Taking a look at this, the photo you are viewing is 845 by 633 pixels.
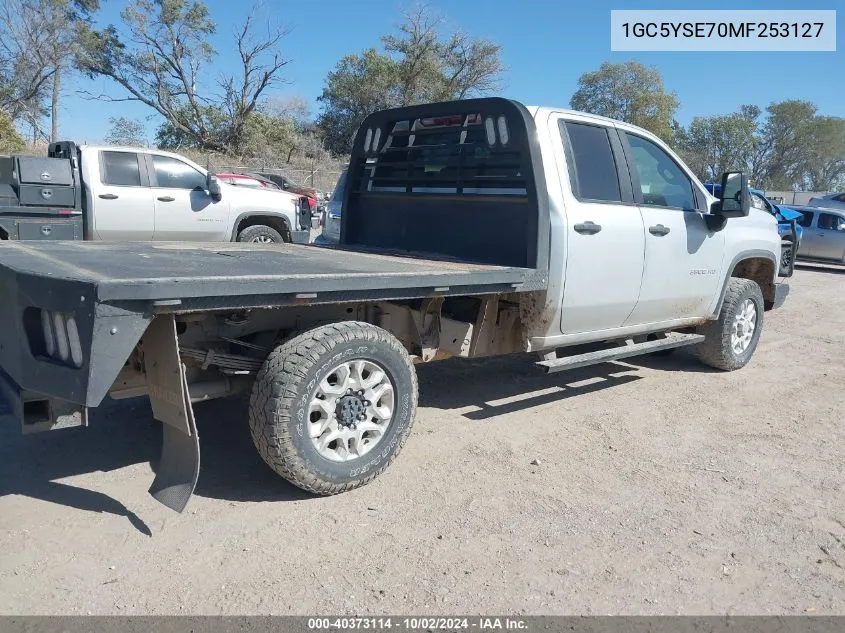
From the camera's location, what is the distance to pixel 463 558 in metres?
3.25

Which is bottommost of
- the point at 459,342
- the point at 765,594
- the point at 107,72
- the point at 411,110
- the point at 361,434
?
the point at 765,594

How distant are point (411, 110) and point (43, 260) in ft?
10.2

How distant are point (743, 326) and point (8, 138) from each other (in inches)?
1154

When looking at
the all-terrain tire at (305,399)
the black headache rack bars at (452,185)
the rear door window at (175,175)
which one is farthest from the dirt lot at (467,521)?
the rear door window at (175,175)

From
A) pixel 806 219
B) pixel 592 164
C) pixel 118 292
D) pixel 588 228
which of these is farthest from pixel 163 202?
pixel 806 219

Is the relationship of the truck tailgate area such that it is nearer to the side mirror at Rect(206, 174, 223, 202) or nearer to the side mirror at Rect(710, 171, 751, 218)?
the side mirror at Rect(710, 171, 751, 218)

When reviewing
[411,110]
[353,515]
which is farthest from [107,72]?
[353,515]

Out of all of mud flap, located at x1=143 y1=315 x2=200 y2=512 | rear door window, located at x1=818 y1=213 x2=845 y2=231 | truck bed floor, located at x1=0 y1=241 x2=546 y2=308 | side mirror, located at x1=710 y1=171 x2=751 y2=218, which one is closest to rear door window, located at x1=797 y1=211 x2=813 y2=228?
rear door window, located at x1=818 y1=213 x2=845 y2=231

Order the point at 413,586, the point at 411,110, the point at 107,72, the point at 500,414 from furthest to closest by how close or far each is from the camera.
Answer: the point at 107,72 → the point at 411,110 → the point at 500,414 → the point at 413,586

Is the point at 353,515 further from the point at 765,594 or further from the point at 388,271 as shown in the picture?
the point at 765,594

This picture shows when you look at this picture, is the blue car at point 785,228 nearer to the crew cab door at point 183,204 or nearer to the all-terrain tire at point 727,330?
the all-terrain tire at point 727,330

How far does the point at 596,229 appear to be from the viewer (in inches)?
194

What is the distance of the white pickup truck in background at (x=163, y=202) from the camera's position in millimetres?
9953

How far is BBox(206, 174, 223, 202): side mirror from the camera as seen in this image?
1077 cm
